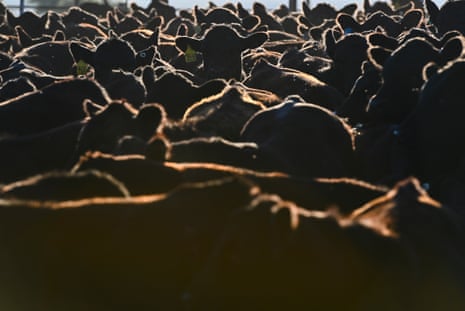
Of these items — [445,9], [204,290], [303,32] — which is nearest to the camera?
[204,290]

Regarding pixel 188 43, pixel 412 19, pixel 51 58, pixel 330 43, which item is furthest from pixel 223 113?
pixel 412 19

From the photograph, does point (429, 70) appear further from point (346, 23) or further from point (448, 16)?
point (346, 23)

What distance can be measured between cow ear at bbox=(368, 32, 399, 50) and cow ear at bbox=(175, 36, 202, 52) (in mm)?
2810

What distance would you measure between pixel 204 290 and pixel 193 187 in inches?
21.2

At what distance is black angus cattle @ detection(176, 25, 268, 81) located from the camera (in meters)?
13.7

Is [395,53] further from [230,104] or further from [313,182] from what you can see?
[313,182]

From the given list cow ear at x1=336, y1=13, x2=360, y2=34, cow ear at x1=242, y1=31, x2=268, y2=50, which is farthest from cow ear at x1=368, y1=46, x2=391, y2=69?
cow ear at x1=336, y1=13, x2=360, y2=34

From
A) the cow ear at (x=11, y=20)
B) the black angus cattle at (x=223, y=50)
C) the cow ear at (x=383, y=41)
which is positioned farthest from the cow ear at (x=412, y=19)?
the cow ear at (x=11, y=20)

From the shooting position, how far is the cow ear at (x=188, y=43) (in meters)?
14.2

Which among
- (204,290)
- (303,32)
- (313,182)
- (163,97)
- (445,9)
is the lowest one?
(303,32)

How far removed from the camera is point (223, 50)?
13781 millimetres

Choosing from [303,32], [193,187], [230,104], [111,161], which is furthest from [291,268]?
[303,32]

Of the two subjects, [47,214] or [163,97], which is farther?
[163,97]

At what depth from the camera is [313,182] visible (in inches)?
245
